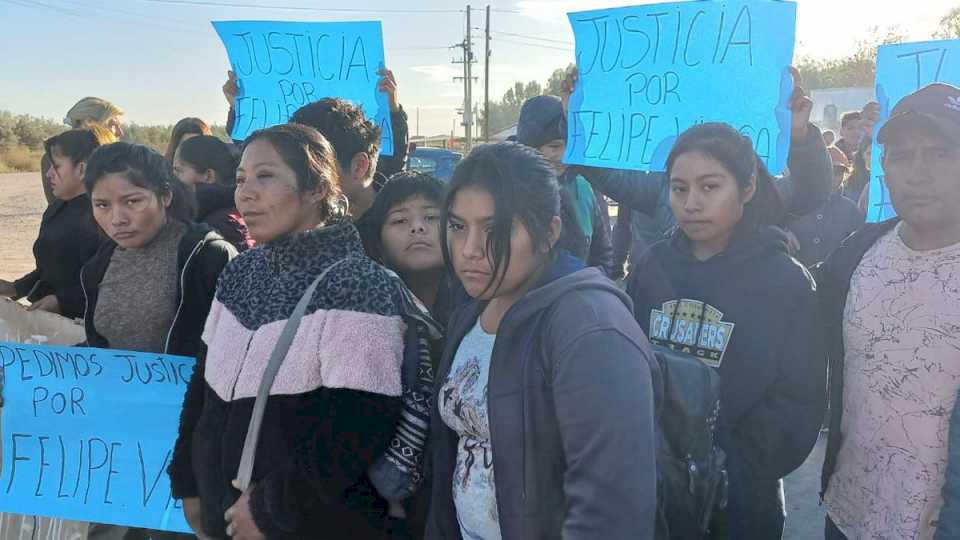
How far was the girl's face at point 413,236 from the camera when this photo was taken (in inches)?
91.7

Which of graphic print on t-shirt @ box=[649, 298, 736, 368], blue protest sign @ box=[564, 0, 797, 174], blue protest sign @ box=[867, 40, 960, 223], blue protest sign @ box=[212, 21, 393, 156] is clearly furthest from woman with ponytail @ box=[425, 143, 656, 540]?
blue protest sign @ box=[212, 21, 393, 156]

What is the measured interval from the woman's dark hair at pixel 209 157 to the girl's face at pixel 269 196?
1.76 m

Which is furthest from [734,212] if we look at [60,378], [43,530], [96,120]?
[96,120]

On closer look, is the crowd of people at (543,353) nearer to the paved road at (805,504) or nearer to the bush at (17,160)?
the paved road at (805,504)

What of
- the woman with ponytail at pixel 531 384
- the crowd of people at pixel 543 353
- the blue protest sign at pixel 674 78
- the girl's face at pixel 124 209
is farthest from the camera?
the blue protest sign at pixel 674 78

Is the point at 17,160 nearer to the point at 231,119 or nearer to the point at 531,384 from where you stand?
the point at 231,119

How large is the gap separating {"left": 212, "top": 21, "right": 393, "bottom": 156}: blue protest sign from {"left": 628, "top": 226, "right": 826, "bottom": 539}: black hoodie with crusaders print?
1994 mm

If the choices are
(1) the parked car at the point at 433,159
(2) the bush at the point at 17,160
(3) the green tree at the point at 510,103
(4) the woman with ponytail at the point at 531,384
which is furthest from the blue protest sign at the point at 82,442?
(3) the green tree at the point at 510,103

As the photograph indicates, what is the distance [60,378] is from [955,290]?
2.95 meters

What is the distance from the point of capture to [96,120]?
4.39 metres

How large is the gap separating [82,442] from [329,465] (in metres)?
1.62

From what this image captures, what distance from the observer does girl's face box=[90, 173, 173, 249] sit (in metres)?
2.48

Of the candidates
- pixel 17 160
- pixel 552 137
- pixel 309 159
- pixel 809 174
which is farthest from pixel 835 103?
pixel 17 160

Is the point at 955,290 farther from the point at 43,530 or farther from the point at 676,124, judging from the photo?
the point at 43,530
